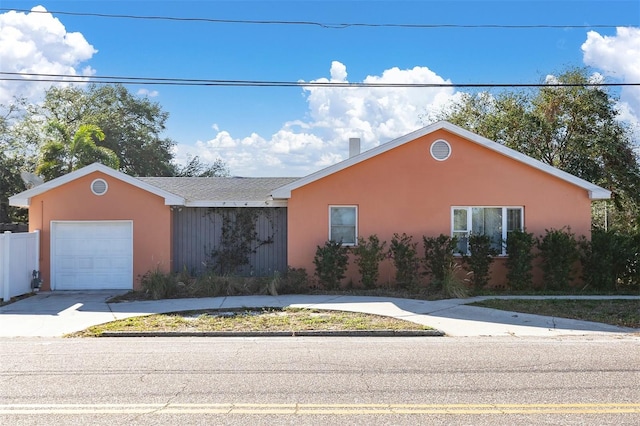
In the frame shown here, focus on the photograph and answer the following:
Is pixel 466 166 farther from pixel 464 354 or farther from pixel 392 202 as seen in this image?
pixel 464 354

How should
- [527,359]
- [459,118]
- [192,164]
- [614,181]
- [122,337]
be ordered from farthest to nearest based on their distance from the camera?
1. [192,164]
2. [459,118]
3. [614,181]
4. [122,337]
5. [527,359]

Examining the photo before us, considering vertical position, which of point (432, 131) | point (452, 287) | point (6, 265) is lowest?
point (452, 287)

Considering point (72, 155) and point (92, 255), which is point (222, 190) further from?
point (72, 155)

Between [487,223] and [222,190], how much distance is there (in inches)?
334

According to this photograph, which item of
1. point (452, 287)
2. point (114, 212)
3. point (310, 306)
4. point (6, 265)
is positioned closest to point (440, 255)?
point (452, 287)

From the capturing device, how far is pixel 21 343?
366 inches

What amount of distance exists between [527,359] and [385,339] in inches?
101

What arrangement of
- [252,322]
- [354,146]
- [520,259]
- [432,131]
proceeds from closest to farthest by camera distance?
1. [252,322]
2. [520,259]
3. [432,131]
4. [354,146]

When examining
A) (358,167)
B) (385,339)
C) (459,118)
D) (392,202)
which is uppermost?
(459,118)

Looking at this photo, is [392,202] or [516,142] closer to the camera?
[392,202]

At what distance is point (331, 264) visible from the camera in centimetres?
1534

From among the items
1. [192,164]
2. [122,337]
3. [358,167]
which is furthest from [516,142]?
[192,164]

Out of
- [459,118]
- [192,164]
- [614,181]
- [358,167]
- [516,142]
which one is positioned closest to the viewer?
[358,167]

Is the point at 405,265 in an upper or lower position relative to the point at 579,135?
lower
